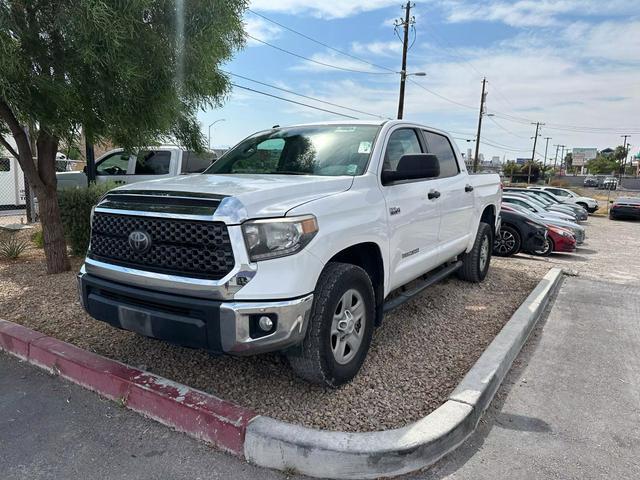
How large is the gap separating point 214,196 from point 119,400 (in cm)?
157

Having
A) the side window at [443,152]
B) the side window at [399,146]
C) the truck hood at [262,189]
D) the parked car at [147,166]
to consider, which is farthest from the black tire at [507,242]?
the truck hood at [262,189]

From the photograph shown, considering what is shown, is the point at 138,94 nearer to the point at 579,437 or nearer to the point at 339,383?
the point at 339,383

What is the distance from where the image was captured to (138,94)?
5164mm

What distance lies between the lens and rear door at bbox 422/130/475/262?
4.89 meters

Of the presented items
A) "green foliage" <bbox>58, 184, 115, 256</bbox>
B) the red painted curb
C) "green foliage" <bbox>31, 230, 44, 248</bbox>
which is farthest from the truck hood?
"green foliage" <bbox>31, 230, 44, 248</bbox>

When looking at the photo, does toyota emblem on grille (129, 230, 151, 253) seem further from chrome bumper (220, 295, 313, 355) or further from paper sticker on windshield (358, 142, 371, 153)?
paper sticker on windshield (358, 142, 371, 153)

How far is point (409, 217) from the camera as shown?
4.03m

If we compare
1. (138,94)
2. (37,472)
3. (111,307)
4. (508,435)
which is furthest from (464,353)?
(138,94)

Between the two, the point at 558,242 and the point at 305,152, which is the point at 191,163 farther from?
the point at 558,242

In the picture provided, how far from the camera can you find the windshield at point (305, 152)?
385cm

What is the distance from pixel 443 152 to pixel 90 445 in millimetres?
4363

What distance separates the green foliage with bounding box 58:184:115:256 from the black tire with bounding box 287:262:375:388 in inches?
206

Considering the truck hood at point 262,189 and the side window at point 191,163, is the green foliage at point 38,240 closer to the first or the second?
the side window at point 191,163

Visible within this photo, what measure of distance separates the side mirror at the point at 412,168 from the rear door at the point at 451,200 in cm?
96
